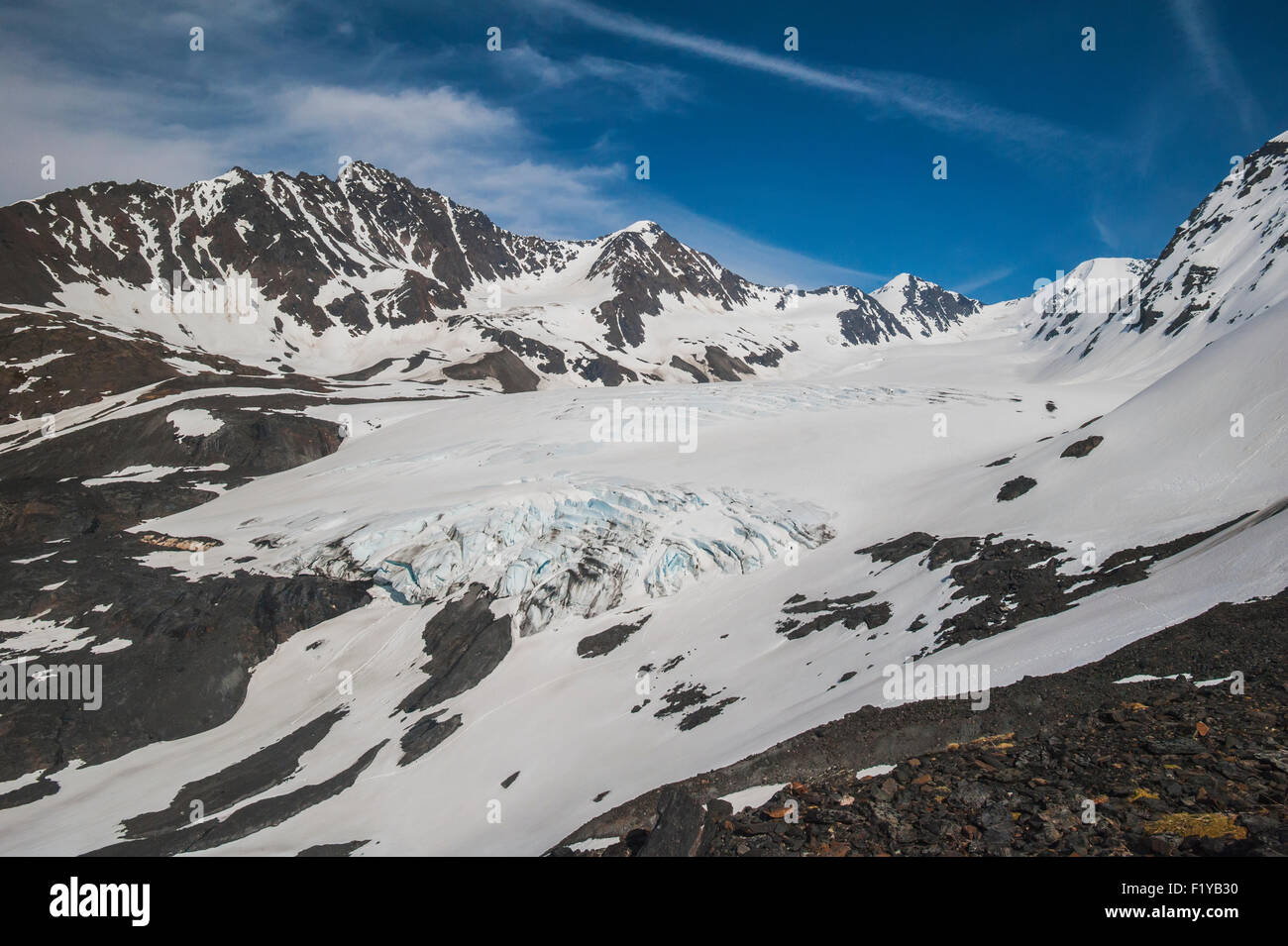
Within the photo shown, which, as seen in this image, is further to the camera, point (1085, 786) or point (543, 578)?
point (543, 578)

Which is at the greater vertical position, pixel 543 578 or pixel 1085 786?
pixel 1085 786

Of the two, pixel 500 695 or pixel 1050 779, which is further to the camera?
pixel 500 695

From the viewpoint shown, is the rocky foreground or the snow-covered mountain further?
Result: the snow-covered mountain

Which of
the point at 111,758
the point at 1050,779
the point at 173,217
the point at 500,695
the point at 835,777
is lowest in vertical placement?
the point at 111,758

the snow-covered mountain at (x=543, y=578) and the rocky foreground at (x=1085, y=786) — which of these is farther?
the snow-covered mountain at (x=543, y=578)
